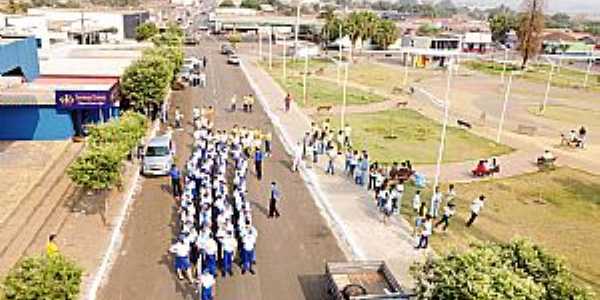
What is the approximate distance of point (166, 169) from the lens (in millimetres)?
24375

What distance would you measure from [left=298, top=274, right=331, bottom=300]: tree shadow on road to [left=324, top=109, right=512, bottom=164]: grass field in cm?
1309

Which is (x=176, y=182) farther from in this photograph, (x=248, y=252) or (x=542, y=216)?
(x=542, y=216)

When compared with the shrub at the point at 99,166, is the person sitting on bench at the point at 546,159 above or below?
below

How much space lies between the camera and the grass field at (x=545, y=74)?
65250 millimetres

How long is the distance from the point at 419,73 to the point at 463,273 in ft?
200

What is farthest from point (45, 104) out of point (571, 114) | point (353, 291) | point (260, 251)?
point (571, 114)

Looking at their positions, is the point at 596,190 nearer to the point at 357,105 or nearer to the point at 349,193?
the point at 349,193

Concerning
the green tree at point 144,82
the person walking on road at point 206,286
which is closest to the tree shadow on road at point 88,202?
the person walking on road at point 206,286

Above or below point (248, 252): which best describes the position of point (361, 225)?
below

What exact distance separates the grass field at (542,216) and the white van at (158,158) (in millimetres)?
10804

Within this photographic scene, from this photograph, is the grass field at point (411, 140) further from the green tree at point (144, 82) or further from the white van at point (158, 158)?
the green tree at point (144, 82)

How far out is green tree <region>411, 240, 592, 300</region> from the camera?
30.4ft

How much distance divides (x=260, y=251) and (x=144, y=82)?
685 inches

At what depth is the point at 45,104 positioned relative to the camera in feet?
94.1
